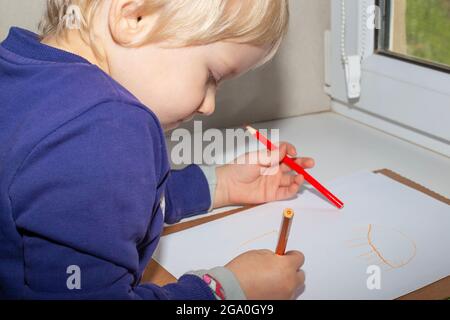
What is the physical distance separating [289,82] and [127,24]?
0.51 meters

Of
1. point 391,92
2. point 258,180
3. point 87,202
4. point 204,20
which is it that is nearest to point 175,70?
point 204,20

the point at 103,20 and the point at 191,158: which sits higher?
the point at 103,20

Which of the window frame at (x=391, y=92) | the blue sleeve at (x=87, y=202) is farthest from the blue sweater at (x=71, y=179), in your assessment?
the window frame at (x=391, y=92)

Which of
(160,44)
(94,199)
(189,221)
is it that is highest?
(160,44)

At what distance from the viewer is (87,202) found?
0.51 meters

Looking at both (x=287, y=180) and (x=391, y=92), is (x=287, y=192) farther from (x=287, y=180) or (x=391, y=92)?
(x=391, y=92)

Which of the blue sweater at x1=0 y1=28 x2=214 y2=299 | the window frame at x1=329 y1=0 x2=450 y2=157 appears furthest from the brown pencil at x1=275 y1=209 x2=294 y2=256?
the window frame at x1=329 y1=0 x2=450 y2=157

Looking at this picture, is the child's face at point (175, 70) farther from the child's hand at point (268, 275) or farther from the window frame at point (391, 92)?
the window frame at point (391, 92)

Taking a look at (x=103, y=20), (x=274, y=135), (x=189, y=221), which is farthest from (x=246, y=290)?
(x=274, y=135)

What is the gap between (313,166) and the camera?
85 cm

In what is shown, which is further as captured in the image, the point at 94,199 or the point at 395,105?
the point at 395,105

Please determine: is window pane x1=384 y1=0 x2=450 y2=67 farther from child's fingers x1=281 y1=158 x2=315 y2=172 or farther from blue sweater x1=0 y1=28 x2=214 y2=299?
Answer: blue sweater x1=0 y1=28 x2=214 y2=299

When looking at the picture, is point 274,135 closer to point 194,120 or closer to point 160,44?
point 194,120

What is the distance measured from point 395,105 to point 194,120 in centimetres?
31
